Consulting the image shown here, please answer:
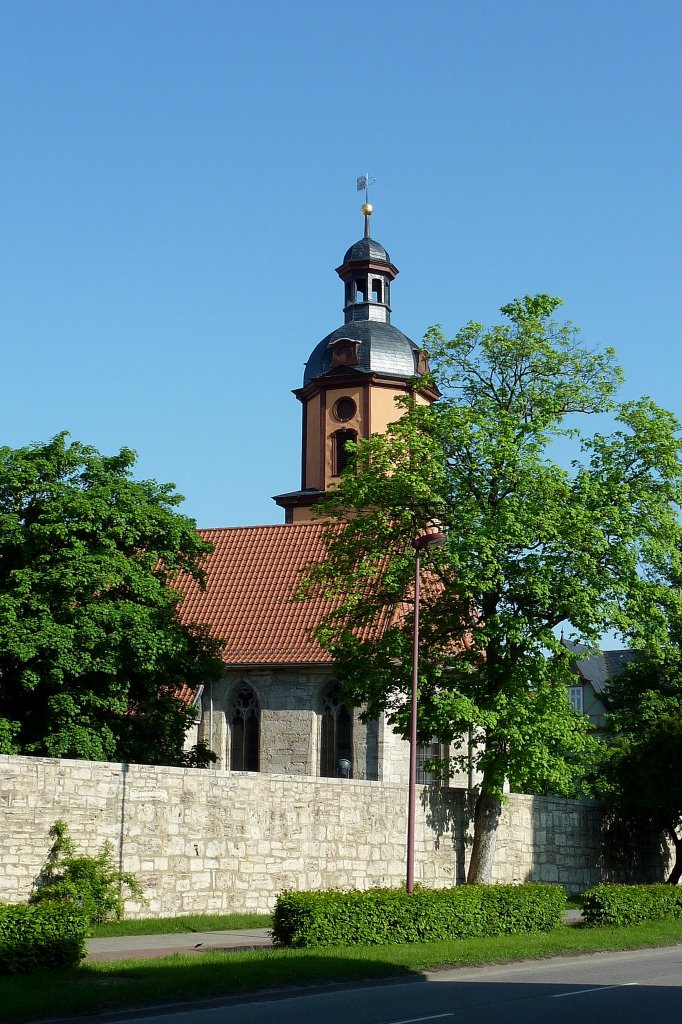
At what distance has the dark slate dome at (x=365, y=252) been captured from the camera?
6259cm

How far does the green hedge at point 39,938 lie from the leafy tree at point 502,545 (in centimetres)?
1324

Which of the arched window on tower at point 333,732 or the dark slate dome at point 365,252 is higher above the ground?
the dark slate dome at point 365,252

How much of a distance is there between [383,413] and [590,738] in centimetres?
3117

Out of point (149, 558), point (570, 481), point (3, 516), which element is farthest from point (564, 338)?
point (3, 516)

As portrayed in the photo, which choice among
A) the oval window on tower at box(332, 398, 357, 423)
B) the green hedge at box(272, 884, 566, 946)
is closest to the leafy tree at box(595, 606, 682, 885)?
the green hedge at box(272, 884, 566, 946)

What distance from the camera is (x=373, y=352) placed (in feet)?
194

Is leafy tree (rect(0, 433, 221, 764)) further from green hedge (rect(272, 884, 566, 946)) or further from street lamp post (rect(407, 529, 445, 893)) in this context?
green hedge (rect(272, 884, 566, 946))

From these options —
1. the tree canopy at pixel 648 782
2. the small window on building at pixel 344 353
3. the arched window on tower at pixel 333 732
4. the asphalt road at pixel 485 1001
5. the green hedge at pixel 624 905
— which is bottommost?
the asphalt road at pixel 485 1001

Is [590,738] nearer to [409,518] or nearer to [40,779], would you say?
[409,518]

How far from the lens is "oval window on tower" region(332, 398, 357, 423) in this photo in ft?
192

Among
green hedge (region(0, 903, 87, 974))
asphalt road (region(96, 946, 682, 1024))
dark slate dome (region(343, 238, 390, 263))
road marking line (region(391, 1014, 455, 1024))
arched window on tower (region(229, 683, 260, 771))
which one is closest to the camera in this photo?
road marking line (region(391, 1014, 455, 1024))

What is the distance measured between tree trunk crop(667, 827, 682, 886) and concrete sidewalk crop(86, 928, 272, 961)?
63.4 feet

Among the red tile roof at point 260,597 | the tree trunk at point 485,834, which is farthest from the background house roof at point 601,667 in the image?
the tree trunk at point 485,834

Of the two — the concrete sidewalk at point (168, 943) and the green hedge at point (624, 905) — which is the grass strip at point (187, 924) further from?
the green hedge at point (624, 905)
